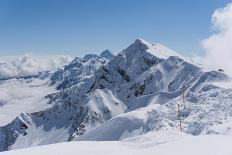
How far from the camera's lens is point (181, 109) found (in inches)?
Result: 2484

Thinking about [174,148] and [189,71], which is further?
[189,71]

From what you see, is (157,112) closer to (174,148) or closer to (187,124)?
(187,124)

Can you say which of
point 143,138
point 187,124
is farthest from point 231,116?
point 143,138

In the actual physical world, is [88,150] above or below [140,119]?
below

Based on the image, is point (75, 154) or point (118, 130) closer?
point (75, 154)

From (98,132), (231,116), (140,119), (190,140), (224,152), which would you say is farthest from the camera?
(140,119)

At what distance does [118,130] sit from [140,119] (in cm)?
518

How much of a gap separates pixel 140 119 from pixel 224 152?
49.0 meters

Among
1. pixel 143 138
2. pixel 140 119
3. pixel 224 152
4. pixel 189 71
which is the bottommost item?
pixel 224 152

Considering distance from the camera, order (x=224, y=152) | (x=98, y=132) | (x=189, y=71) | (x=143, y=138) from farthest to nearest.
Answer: (x=189, y=71)
(x=98, y=132)
(x=143, y=138)
(x=224, y=152)

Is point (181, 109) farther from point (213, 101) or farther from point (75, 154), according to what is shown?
point (75, 154)

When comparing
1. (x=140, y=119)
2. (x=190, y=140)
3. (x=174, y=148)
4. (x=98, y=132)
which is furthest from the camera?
(x=140, y=119)

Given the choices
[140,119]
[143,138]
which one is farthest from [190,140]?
[140,119]

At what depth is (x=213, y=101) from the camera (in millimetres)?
61812
